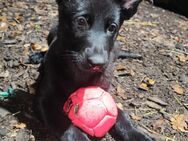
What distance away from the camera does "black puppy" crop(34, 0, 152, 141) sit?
10.8 ft

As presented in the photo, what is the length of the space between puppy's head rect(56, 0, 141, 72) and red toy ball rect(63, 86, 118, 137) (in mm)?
209

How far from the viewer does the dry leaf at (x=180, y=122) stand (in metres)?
3.86

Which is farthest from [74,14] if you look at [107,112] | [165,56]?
[165,56]

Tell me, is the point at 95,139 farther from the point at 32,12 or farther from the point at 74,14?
the point at 32,12

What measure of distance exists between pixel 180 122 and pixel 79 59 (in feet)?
4.19

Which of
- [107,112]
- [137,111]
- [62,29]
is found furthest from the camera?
[137,111]

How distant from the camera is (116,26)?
3.48 m

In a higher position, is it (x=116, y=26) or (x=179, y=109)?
(x=116, y=26)

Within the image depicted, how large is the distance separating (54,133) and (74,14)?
0.99 m

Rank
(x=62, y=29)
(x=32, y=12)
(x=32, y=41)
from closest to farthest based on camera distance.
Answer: (x=62, y=29), (x=32, y=41), (x=32, y=12)

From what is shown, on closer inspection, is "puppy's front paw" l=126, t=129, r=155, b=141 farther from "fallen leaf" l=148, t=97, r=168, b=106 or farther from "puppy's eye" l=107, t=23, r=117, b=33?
"puppy's eye" l=107, t=23, r=117, b=33

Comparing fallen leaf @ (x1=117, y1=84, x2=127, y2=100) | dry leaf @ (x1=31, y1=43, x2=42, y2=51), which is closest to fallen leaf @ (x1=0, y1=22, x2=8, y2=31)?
dry leaf @ (x1=31, y1=43, x2=42, y2=51)

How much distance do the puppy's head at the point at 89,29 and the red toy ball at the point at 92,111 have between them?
209 mm

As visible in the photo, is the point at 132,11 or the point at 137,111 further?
the point at 137,111
